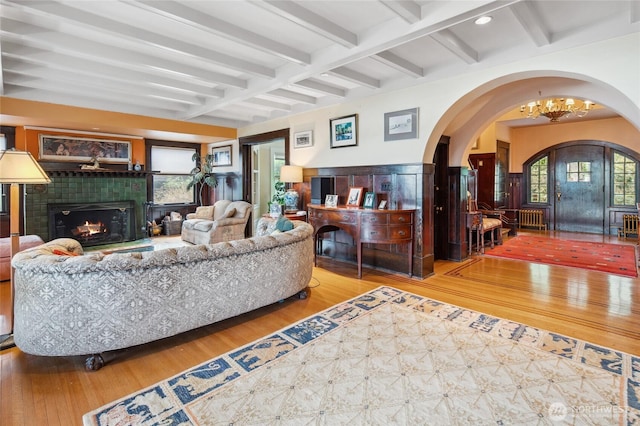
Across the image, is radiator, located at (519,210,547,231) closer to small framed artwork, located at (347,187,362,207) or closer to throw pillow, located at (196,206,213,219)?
small framed artwork, located at (347,187,362,207)

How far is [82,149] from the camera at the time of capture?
663 cm

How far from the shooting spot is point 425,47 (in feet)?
11.5

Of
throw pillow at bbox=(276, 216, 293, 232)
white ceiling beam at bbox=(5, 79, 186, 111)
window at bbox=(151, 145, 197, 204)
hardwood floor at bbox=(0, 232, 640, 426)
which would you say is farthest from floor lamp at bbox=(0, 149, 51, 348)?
window at bbox=(151, 145, 197, 204)

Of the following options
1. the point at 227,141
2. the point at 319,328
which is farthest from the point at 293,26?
the point at 227,141

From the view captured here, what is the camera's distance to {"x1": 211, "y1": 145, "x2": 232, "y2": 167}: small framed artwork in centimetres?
797

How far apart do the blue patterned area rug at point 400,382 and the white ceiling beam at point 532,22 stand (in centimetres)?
265

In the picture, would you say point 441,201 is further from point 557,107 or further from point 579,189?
point 579,189

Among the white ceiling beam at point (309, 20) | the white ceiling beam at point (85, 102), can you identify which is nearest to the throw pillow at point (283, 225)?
the white ceiling beam at point (309, 20)

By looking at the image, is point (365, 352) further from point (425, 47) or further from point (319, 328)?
point (425, 47)

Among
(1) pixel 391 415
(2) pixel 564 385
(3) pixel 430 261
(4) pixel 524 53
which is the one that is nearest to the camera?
(1) pixel 391 415

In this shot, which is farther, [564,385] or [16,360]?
[16,360]

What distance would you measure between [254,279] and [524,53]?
3.58 meters

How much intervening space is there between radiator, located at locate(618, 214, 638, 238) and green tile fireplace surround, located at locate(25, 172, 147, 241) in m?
11.0

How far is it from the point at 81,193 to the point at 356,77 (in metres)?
5.94
